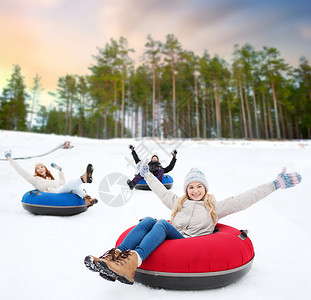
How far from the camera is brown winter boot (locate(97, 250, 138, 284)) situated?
1.46 metres

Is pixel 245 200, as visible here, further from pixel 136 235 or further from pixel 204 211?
pixel 136 235

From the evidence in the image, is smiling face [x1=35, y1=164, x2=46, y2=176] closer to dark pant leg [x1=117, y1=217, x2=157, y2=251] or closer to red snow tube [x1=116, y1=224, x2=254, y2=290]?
dark pant leg [x1=117, y1=217, x2=157, y2=251]

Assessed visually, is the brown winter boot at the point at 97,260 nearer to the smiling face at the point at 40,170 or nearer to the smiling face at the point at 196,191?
the smiling face at the point at 196,191

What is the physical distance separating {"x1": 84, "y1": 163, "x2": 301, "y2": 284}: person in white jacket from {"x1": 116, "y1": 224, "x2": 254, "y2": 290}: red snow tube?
0.36ft

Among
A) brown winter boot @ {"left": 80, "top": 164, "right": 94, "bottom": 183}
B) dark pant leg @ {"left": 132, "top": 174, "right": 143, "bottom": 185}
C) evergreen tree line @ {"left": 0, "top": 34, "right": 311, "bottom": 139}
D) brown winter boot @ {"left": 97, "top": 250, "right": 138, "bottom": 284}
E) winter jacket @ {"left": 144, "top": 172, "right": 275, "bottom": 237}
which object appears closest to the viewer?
brown winter boot @ {"left": 97, "top": 250, "right": 138, "bottom": 284}

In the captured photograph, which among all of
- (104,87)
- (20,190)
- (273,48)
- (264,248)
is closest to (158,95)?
(104,87)

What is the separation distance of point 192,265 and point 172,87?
22978 mm

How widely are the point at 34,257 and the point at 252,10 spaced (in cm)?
1317

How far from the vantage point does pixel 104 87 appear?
20766 millimetres

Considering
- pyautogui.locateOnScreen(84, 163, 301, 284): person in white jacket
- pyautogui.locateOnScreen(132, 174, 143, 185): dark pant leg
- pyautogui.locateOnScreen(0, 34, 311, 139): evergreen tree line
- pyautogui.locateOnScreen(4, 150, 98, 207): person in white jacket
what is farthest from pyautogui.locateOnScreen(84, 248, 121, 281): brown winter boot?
pyautogui.locateOnScreen(0, 34, 311, 139): evergreen tree line

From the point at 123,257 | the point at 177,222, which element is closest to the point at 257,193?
the point at 177,222

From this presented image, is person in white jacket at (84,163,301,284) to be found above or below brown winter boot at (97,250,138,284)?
above

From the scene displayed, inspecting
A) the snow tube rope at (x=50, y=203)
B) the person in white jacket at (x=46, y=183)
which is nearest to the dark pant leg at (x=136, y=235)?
the person in white jacket at (x=46, y=183)

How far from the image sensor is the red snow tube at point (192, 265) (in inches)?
64.4
